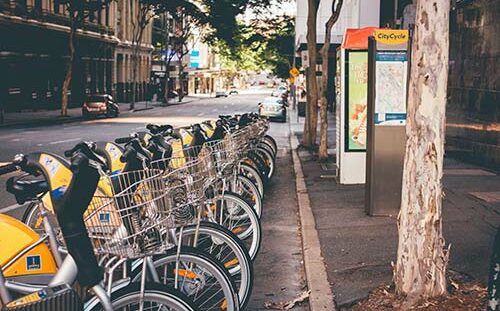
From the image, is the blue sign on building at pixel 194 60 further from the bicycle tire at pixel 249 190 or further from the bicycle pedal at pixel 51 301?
the bicycle pedal at pixel 51 301

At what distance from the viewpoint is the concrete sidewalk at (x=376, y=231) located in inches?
246

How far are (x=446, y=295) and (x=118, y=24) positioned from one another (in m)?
62.8

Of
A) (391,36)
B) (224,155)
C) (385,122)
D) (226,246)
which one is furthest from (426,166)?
(391,36)

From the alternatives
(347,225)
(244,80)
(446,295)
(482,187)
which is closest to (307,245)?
(347,225)

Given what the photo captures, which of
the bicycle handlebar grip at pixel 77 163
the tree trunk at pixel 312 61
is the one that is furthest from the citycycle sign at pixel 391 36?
the tree trunk at pixel 312 61

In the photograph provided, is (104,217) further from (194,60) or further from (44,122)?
(194,60)

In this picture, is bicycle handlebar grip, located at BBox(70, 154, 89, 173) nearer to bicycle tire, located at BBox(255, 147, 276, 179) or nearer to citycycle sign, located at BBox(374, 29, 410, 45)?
citycycle sign, located at BBox(374, 29, 410, 45)

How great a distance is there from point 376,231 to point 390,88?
88.3 inches

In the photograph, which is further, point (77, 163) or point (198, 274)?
point (198, 274)

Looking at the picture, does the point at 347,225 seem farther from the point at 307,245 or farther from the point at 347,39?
the point at 347,39

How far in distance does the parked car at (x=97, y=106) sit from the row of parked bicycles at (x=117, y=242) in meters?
35.8

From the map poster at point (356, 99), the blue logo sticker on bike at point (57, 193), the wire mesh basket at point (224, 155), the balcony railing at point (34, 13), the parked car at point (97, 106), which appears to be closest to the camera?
the blue logo sticker on bike at point (57, 193)

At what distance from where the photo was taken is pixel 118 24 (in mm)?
65312

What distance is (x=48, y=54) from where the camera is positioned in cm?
4472
